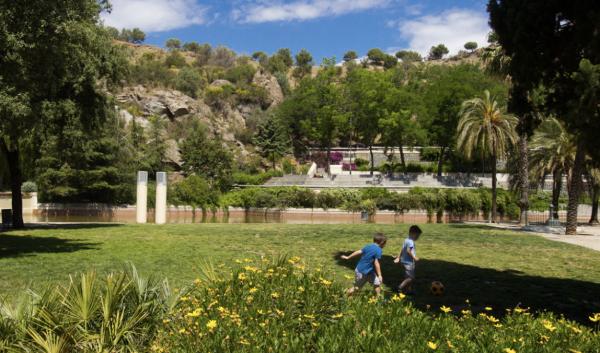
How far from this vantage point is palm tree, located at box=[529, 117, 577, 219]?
31.4 m

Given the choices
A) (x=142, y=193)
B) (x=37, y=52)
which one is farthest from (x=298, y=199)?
(x=37, y=52)

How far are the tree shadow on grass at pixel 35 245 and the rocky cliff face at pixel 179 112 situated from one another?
46.0 m

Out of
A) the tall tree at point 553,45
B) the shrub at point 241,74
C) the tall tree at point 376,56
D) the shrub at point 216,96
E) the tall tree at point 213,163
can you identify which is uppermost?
the tall tree at point 376,56

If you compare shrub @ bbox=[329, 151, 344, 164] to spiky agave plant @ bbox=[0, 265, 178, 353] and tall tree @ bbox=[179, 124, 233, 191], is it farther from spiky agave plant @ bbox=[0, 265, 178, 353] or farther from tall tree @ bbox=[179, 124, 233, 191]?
spiky agave plant @ bbox=[0, 265, 178, 353]

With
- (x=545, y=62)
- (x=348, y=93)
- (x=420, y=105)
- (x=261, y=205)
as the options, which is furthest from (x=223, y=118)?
(x=545, y=62)

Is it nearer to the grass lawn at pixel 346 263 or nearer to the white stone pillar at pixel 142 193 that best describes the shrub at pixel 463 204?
the grass lawn at pixel 346 263

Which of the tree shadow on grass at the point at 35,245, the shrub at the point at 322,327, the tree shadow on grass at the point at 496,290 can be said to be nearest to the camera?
the shrub at the point at 322,327

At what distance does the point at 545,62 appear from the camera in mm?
10281

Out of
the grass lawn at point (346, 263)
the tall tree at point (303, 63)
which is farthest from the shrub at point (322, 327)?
the tall tree at point (303, 63)

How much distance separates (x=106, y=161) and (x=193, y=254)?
85.8 feet

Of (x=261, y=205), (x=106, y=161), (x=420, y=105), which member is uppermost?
(x=420, y=105)

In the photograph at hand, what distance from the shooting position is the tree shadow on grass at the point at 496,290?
355 inches

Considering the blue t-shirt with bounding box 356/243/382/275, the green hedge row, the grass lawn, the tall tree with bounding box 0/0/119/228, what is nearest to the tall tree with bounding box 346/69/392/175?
the green hedge row

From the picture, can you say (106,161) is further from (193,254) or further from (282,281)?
(282,281)
